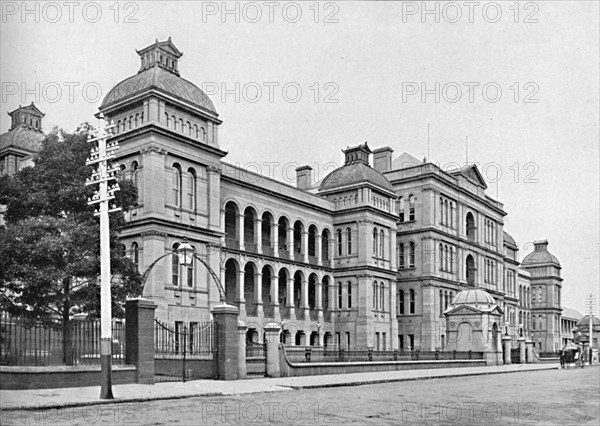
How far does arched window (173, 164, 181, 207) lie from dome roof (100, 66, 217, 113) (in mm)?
3533

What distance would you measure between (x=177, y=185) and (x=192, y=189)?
3.90ft

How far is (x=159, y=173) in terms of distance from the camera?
36.2 meters

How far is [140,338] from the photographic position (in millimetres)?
19969

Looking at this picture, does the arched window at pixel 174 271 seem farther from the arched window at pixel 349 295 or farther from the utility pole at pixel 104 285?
the arched window at pixel 349 295

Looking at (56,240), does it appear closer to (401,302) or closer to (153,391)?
(153,391)

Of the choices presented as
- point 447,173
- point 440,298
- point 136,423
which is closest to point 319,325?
point 440,298

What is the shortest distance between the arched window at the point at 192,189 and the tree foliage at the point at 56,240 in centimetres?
1230

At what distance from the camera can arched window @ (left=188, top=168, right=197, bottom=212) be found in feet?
126

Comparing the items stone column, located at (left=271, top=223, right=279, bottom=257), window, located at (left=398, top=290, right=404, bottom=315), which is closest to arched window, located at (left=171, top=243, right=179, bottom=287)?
stone column, located at (left=271, top=223, right=279, bottom=257)

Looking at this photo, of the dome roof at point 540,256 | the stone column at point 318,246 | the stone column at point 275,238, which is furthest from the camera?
the dome roof at point 540,256

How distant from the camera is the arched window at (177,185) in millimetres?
37375

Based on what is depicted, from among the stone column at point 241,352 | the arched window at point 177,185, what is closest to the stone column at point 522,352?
the arched window at point 177,185

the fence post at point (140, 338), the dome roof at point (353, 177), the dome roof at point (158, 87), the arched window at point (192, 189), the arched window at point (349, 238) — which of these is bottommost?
the fence post at point (140, 338)

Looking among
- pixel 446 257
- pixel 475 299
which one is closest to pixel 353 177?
pixel 446 257
